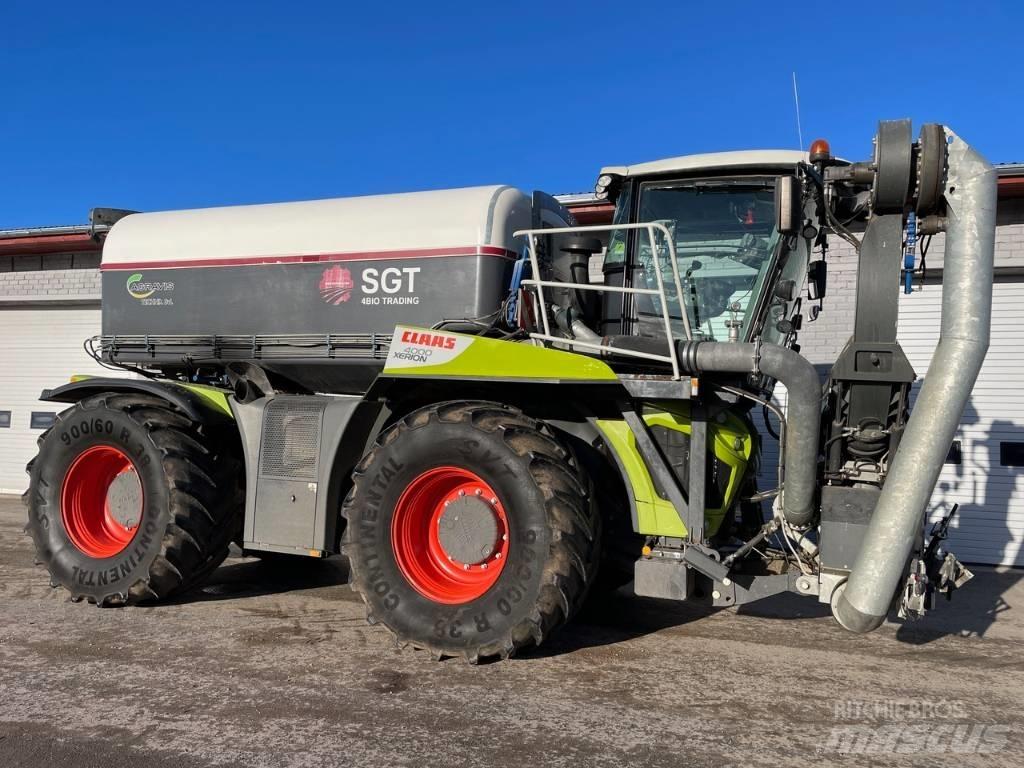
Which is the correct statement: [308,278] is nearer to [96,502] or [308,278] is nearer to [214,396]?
[214,396]

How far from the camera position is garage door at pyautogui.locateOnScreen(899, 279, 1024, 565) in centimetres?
901

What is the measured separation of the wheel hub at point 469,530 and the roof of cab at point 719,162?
219cm

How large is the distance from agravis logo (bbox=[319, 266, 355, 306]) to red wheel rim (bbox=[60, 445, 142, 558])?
5.93 feet

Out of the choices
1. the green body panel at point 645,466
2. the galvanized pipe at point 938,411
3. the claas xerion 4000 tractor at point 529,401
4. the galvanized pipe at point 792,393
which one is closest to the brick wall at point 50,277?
the claas xerion 4000 tractor at point 529,401

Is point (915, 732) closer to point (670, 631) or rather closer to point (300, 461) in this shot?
point (670, 631)

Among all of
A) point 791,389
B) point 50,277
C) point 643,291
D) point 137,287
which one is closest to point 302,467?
point 137,287

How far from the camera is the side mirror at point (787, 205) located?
4.39 meters

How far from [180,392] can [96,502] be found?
1195 mm

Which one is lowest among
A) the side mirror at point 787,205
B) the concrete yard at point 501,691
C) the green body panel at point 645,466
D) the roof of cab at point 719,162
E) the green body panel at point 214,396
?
the concrete yard at point 501,691

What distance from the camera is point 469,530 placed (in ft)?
16.1

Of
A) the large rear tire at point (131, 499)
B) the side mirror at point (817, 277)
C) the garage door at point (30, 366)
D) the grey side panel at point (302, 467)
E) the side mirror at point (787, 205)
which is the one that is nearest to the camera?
the side mirror at point (787, 205)

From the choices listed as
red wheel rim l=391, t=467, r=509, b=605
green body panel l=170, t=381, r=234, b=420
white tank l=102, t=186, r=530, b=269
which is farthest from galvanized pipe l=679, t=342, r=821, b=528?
green body panel l=170, t=381, r=234, b=420

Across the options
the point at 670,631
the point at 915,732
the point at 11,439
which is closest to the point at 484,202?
the point at 670,631

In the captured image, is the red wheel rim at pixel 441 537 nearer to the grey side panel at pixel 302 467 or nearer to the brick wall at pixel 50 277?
the grey side panel at pixel 302 467
